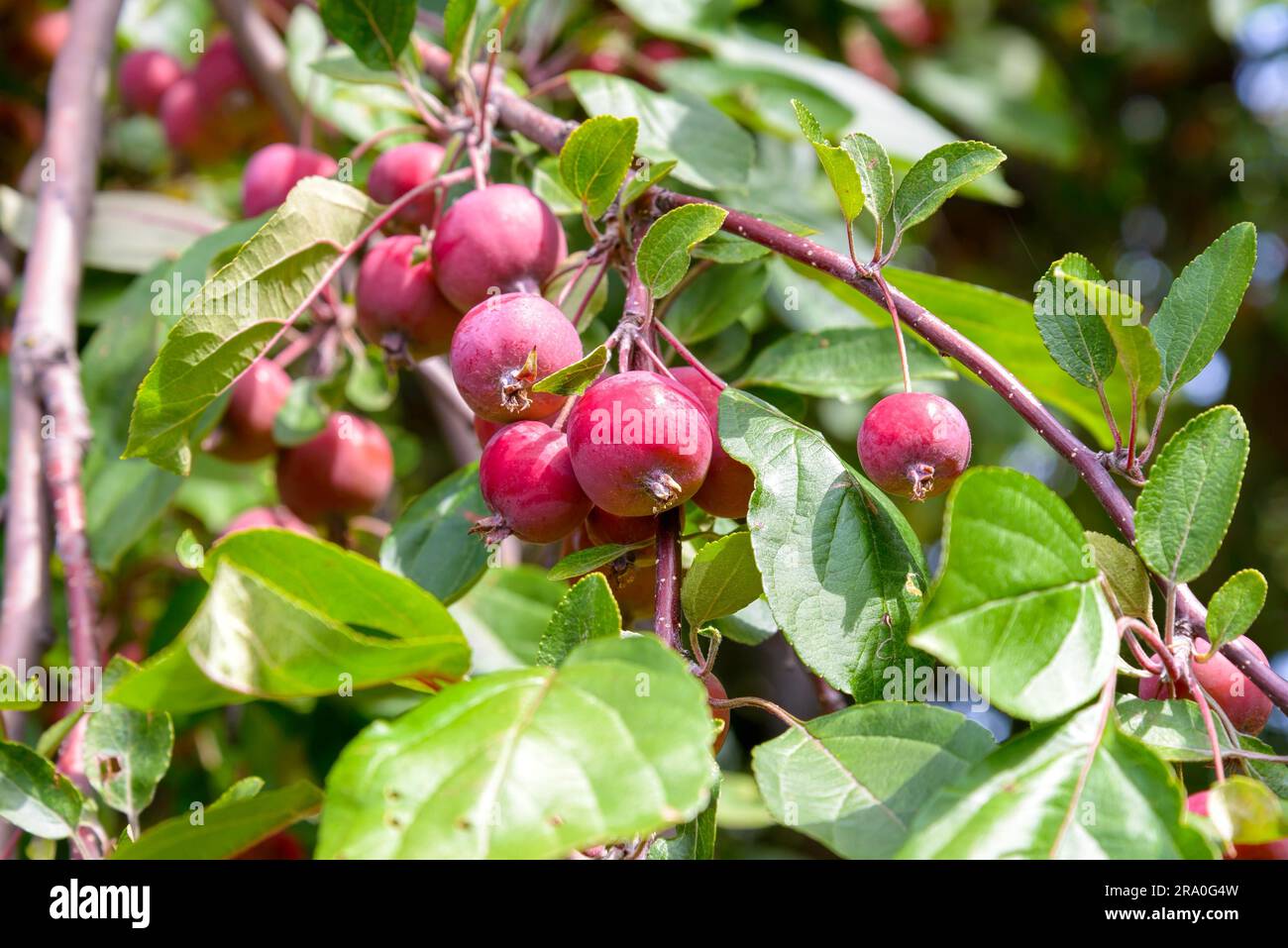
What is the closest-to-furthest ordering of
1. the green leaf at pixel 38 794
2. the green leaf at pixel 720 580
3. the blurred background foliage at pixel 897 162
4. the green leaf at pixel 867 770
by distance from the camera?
the green leaf at pixel 867 770 < the green leaf at pixel 720 580 < the green leaf at pixel 38 794 < the blurred background foliage at pixel 897 162

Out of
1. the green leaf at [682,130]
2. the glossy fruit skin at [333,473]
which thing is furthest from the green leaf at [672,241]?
the glossy fruit skin at [333,473]

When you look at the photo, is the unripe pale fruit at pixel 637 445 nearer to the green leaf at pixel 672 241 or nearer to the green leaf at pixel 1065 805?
the green leaf at pixel 672 241

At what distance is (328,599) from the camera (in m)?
0.70

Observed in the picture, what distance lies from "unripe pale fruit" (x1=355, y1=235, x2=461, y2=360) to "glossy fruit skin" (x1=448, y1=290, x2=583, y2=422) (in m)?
0.20

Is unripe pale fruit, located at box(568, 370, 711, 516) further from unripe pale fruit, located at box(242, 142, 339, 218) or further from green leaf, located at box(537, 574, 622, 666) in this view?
unripe pale fruit, located at box(242, 142, 339, 218)

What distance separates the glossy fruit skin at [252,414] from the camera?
141 cm

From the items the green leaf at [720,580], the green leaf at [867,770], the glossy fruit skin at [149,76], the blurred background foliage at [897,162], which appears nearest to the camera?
the green leaf at [867,770]

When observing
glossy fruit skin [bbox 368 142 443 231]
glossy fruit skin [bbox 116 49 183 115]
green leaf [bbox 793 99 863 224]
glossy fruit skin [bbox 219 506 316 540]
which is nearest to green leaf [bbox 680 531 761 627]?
green leaf [bbox 793 99 863 224]

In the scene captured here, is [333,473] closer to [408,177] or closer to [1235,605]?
[408,177]

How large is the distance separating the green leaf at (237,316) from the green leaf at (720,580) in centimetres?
43

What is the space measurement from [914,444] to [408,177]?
62 cm

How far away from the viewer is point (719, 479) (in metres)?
0.85

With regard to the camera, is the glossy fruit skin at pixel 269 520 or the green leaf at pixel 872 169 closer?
the green leaf at pixel 872 169
